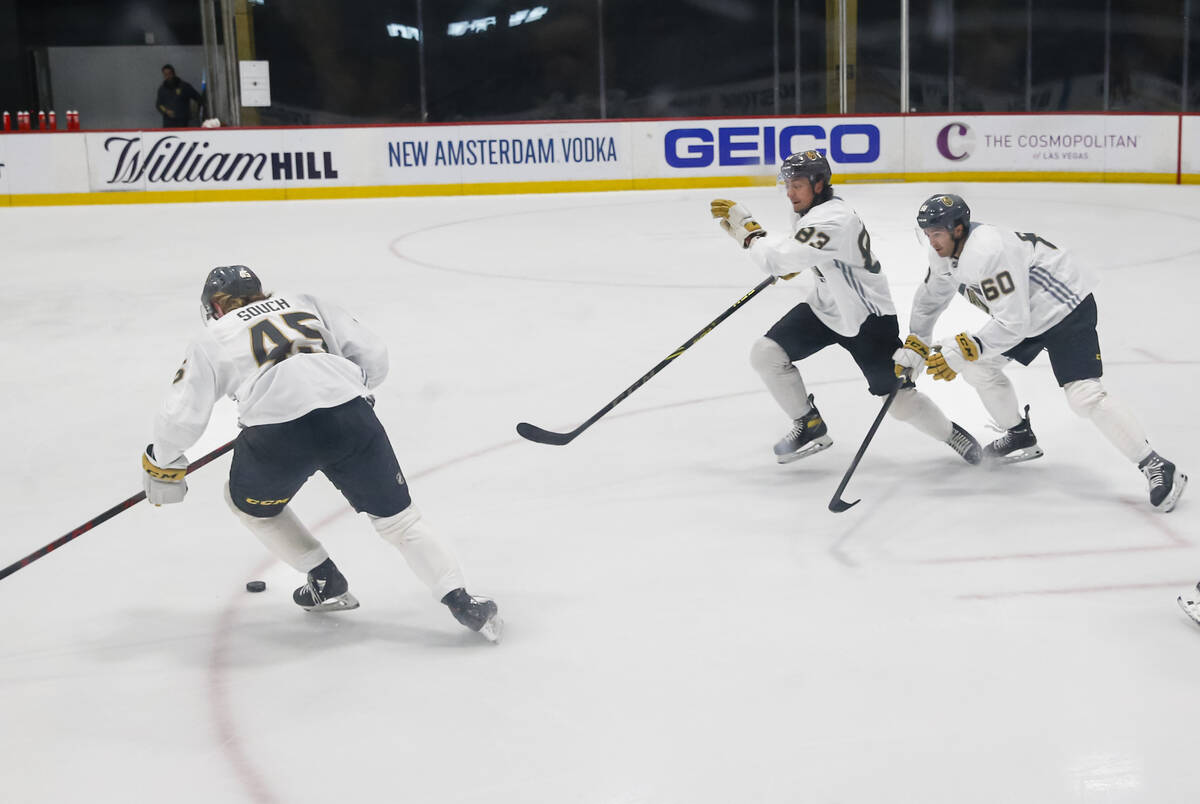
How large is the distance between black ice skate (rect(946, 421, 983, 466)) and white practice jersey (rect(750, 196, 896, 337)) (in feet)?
1.58

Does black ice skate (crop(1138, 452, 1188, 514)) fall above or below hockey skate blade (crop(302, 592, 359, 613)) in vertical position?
above

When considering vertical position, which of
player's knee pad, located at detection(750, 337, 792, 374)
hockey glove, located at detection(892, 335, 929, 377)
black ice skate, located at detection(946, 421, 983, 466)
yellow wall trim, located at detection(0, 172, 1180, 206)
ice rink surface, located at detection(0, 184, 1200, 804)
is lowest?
ice rink surface, located at detection(0, 184, 1200, 804)

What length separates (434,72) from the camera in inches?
670

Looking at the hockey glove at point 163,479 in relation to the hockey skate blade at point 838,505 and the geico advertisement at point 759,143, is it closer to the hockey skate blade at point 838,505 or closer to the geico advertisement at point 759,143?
the hockey skate blade at point 838,505

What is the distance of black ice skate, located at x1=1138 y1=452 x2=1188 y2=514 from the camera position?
3684mm

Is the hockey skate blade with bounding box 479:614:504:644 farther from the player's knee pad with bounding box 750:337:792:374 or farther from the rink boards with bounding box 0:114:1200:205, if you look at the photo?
the rink boards with bounding box 0:114:1200:205

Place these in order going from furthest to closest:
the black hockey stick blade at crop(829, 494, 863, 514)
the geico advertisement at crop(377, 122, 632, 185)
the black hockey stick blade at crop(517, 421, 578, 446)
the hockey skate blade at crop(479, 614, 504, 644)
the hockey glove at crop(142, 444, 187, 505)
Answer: the geico advertisement at crop(377, 122, 632, 185) < the black hockey stick blade at crop(517, 421, 578, 446) < the black hockey stick blade at crop(829, 494, 863, 514) < the hockey skate blade at crop(479, 614, 504, 644) < the hockey glove at crop(142, 444, 187, 505)

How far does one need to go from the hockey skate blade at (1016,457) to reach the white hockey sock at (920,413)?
0.19 meters

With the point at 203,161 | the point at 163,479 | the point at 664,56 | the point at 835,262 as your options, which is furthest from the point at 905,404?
the point at 664,56

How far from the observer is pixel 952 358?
147 inches

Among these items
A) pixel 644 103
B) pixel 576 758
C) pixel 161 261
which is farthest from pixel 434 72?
pixel 576 758

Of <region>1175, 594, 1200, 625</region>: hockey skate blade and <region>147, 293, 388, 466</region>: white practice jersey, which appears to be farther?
<region>1175, 594, 1200, 625</region>: hockey skate blade

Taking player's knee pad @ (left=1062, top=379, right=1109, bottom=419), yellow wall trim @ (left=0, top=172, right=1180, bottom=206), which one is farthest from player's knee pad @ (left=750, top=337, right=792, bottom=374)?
yellow wall trim @ (left=0, top=172, right=1180, bottom=206)

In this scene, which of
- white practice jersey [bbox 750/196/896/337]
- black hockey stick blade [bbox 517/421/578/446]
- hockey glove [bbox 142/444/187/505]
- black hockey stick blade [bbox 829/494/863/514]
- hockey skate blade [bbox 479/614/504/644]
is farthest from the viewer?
black hockey stick blade [bbox 517/421/578/446]
